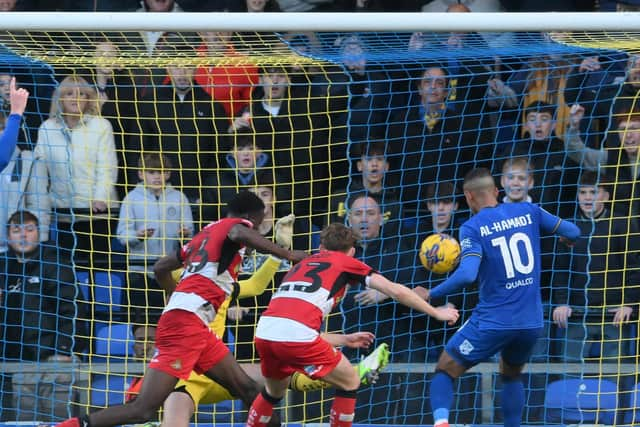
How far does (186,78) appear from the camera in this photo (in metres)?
9.47

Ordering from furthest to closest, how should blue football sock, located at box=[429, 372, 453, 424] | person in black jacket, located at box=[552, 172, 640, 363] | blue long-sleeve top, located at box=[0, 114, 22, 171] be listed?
person in black jacket, located at box=[552, 172, 640, 363]
blue football sock, located at box=[429, 372, 453, 424]
blue long-sleeve top, located at box=[0, 114, 22, 171]

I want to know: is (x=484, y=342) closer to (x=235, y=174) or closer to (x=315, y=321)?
(x=315, y=321)

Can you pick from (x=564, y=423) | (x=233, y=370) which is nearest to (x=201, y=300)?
(x=233, y=370)

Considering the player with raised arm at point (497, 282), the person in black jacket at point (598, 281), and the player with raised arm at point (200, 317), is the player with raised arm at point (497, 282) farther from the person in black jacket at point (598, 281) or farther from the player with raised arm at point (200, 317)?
the player with raised arm at point (200, 317)

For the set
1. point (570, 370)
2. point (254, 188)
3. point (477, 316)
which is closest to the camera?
point (477, 316)

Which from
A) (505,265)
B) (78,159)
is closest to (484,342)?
(505,265)

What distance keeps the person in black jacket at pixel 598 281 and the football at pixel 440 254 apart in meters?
1.14

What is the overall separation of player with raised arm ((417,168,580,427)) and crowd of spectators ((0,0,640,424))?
896mm

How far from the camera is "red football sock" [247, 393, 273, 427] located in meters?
7.63

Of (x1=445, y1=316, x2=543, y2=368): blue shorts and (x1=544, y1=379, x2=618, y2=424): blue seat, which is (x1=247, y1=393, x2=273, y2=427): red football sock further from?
(x1=544, y1=379, x2=618, y2=424): blue seat

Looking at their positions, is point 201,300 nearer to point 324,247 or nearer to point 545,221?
point 324,247

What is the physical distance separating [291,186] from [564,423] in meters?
2.61

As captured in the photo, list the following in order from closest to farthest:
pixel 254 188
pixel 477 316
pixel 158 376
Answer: pixel 158 376
pixel 477 316
pixel 254 188

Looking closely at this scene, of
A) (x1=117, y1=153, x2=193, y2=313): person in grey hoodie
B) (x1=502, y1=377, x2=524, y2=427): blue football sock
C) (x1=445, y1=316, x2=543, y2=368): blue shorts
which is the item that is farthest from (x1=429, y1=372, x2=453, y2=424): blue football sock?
(x1=117, y1=153, x2=193, y2=313): person in grey hoodie
